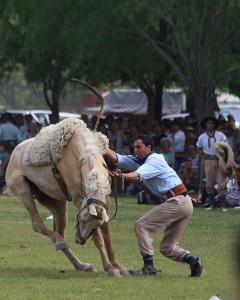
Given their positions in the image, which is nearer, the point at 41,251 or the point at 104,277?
the point at 104,277

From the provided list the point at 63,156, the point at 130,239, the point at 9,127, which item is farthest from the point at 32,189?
the point at 9,127

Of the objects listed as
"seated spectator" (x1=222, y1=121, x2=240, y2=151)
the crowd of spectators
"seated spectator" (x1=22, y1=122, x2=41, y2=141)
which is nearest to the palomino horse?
the crowd of spectators

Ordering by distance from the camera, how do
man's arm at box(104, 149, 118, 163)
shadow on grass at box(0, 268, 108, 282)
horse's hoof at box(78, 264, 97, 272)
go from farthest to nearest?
horse's hoof at box(78, 264, 97, 272) < man's arm at box(104, 149, 118, 163) < shadow on grass at box(0, 268, 108, 282)

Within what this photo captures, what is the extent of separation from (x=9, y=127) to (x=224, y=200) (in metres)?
8.38

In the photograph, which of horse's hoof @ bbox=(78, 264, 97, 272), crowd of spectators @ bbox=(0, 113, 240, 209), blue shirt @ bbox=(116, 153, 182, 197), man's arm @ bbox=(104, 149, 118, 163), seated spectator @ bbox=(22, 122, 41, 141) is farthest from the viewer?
seated spectator @ bbox=(22, 122, 41, 141)

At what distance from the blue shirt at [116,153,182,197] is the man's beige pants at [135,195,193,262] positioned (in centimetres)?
16

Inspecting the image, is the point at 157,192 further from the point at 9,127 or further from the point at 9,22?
the point at 9,22

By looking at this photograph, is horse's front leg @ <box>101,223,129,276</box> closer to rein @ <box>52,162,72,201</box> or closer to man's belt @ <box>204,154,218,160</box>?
rein @ <box>52,162,72,201</box>

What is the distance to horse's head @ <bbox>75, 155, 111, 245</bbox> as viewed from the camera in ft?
31.8

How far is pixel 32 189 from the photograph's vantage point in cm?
1183

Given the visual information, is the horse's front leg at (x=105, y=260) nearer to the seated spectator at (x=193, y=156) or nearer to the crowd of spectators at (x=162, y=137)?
the crowd of spectators at (x=162, y=137)

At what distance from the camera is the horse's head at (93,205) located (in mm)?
9703

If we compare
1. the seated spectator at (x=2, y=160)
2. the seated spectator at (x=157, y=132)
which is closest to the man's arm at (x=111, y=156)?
the seated spectator at (x=2, y=160)

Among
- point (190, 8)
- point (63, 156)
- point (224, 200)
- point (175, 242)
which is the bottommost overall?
point (224, 200)
